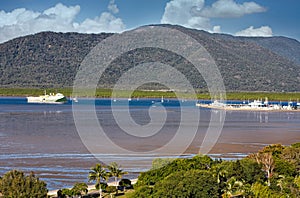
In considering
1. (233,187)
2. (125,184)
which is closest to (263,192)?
(233,187)

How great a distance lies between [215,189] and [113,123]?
56.0 meters

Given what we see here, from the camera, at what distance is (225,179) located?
98.6 ft

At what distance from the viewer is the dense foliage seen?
2680 centimetres

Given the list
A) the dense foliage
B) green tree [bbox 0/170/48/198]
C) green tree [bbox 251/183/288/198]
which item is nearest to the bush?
the dense foliage

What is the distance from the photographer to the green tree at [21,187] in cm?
2777

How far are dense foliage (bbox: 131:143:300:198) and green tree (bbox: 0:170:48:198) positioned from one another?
4.89 m

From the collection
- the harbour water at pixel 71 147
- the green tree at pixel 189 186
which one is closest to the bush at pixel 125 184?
the harbour water at pixel 71 147

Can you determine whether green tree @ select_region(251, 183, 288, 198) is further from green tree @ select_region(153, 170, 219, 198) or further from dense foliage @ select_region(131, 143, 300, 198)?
green tree @ select_region(153, 170, 219, 198)

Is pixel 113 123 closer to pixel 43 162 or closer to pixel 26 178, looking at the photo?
pixel 43 162

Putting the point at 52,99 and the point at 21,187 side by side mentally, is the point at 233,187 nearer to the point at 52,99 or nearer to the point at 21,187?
the point at 21,187

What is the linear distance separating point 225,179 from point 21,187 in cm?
1084

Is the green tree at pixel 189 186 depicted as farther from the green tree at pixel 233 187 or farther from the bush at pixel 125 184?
the bush at pixel 125 184

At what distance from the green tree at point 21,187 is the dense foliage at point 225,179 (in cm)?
489

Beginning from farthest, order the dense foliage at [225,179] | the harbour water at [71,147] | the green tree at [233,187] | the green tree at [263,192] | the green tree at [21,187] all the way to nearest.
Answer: the harbour water at [71,147] → the green tree at [233,187] → the green tree at [21,187] → the dense foliage at [225,179] → the green tree at [263,192]
